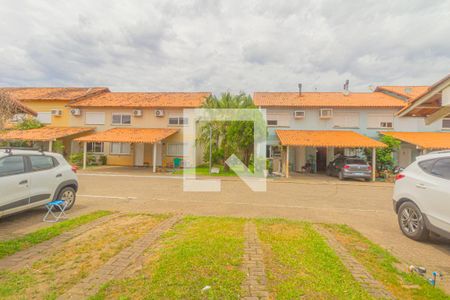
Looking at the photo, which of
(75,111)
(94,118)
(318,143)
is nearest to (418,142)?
(318,143)

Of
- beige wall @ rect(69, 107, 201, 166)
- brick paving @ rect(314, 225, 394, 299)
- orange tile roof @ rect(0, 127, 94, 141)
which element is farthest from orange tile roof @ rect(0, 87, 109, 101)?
brick paving @ rect(314, 225, 394, 299)

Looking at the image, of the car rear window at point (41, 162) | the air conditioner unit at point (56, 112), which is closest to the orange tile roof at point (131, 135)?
the air conditioner unit at point (56, 112)

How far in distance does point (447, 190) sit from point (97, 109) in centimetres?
2698

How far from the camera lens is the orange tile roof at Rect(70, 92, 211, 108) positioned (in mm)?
23438

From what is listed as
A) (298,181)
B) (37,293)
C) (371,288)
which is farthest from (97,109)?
(371,288)

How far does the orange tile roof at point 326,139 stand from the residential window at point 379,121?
2.01 meters

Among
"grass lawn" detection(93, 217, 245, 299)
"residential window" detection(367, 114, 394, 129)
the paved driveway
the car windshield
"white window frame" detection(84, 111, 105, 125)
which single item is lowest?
the paved driveway

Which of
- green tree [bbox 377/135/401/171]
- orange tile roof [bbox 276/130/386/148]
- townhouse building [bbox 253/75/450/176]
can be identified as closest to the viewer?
orange tile roof [bbox 276/130/386/148]

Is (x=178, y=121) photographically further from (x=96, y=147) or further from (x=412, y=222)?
(x=412, y=222)

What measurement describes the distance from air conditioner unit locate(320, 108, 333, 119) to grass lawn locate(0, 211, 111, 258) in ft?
64.3

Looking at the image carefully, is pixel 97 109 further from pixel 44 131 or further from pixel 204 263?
pixel 204 263

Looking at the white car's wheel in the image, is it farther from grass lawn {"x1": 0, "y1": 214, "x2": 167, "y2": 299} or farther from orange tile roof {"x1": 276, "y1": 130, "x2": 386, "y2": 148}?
orange tile roof {"x1": 276, "y1": 130, "x2": 386, "y2": 148}

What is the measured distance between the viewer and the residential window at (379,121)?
2053 centimetres

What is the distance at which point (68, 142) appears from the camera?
24.3 metres
